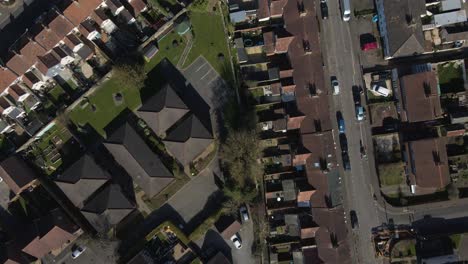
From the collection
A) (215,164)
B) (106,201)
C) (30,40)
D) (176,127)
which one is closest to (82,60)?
(30,40)

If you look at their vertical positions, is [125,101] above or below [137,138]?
above

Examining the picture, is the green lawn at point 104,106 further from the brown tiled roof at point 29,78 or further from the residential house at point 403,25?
the residential house at point 403,25

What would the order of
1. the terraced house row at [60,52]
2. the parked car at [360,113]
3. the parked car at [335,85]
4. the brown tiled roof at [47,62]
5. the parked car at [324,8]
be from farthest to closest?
1. the parked car at [324,8]
2. the parked car at [335,85]
3. the parked car at [360,113]
4. the brown tiled roof at [47,62]
5. the terraced house row at [60,52]

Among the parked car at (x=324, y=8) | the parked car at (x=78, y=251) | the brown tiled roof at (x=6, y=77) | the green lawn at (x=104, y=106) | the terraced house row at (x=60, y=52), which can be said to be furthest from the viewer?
the green lawn at (x=104, y=106)

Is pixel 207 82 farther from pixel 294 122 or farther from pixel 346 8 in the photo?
pixel 346 8

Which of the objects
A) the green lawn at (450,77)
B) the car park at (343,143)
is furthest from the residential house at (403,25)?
the car park at (343,143)

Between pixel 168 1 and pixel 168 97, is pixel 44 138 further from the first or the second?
pixel 168 1
